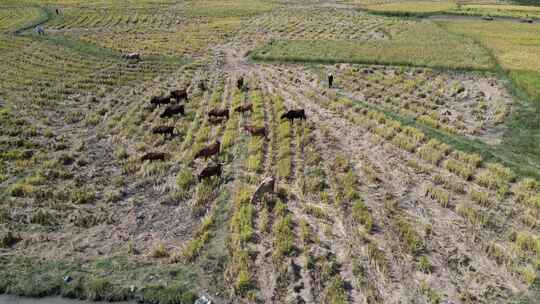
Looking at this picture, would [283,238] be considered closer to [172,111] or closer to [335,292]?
[335,292]

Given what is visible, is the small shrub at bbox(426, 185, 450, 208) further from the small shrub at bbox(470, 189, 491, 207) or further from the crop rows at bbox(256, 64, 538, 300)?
the small shrub at bbox(470, 189, 491, 207)

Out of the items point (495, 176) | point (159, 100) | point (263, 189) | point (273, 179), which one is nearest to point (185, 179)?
point (263, 189)

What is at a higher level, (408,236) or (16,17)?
(16,17)

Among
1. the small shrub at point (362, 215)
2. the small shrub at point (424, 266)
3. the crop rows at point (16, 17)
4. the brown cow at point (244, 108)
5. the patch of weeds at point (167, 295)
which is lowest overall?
the small shrub at point (424, 266)

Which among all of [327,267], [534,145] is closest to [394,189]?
[327,267]

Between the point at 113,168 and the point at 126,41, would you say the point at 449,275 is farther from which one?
the point at 126,41

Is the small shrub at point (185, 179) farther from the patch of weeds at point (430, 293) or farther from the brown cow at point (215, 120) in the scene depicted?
the patch of weeds at point (430, 293)

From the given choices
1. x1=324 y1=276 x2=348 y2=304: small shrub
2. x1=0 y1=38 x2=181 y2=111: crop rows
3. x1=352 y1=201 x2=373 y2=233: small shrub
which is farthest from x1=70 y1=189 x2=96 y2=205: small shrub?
x1=0 y1=38 x2=181 y2=111: crop rows

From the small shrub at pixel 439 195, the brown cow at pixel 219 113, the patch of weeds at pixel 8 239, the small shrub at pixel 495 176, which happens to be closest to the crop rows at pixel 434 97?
the small shrub at pixel 495 176
